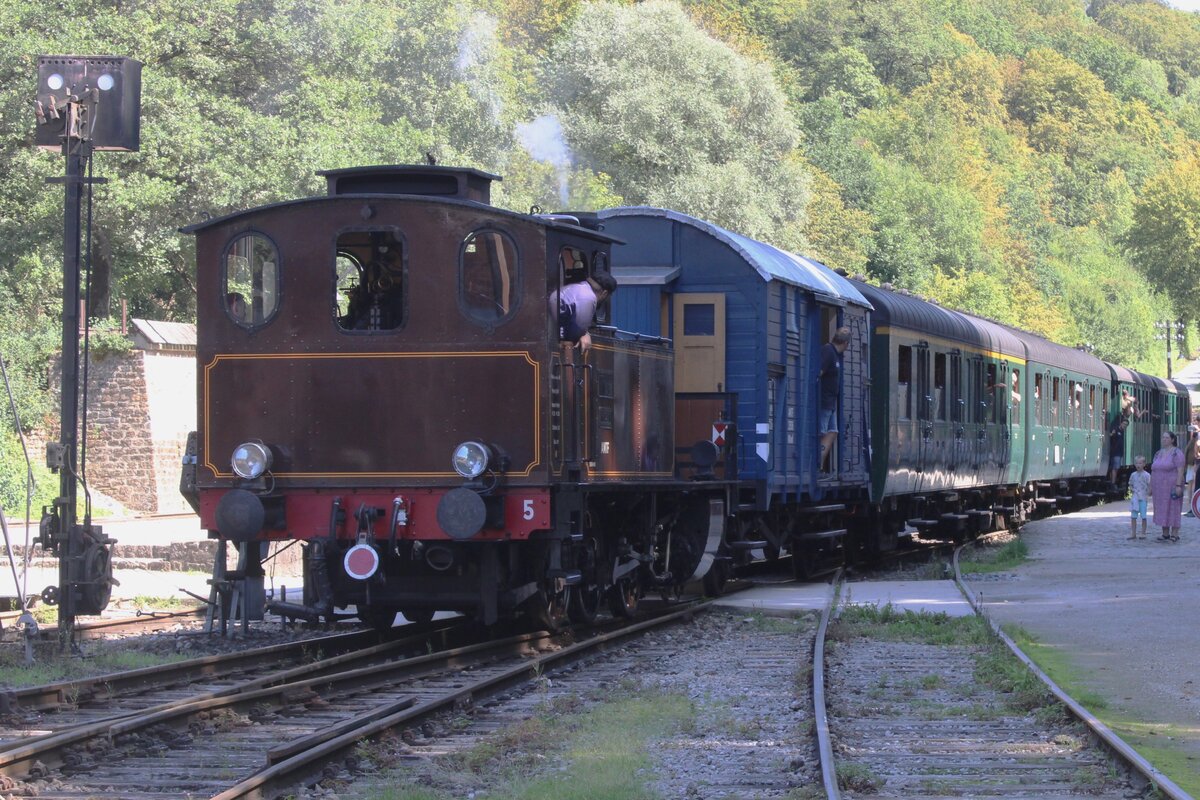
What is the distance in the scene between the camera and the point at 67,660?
36.6 ft

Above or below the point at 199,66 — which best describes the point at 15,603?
below

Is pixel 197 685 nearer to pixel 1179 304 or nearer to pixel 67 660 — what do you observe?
pixel 67 660

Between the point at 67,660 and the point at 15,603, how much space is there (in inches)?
135

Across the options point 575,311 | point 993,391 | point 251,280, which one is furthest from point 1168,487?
point 251,280

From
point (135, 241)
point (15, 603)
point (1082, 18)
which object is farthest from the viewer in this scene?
point (1082, 18)

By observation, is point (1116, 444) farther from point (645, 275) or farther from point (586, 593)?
point (586, 593)

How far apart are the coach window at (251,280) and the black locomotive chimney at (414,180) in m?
0.73

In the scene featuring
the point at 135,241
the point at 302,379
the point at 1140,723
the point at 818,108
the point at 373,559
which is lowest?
the point at 1140,723

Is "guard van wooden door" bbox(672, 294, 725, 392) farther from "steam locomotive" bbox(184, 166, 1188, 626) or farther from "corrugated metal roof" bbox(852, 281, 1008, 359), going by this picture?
"corrugated metal roof" bbox(852, 281, 1008, 359)

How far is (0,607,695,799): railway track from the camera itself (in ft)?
23.0

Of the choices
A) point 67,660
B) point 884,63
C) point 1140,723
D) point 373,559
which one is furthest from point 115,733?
→ point 884,63

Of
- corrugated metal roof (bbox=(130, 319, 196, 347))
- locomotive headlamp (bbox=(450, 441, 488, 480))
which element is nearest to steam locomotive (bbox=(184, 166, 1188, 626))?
locomotive headlamp (bbox=(450, 441, 488, 480))

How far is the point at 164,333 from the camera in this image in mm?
31906

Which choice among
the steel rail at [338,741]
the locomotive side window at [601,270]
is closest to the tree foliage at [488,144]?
the locomotive side window at [601,270]
